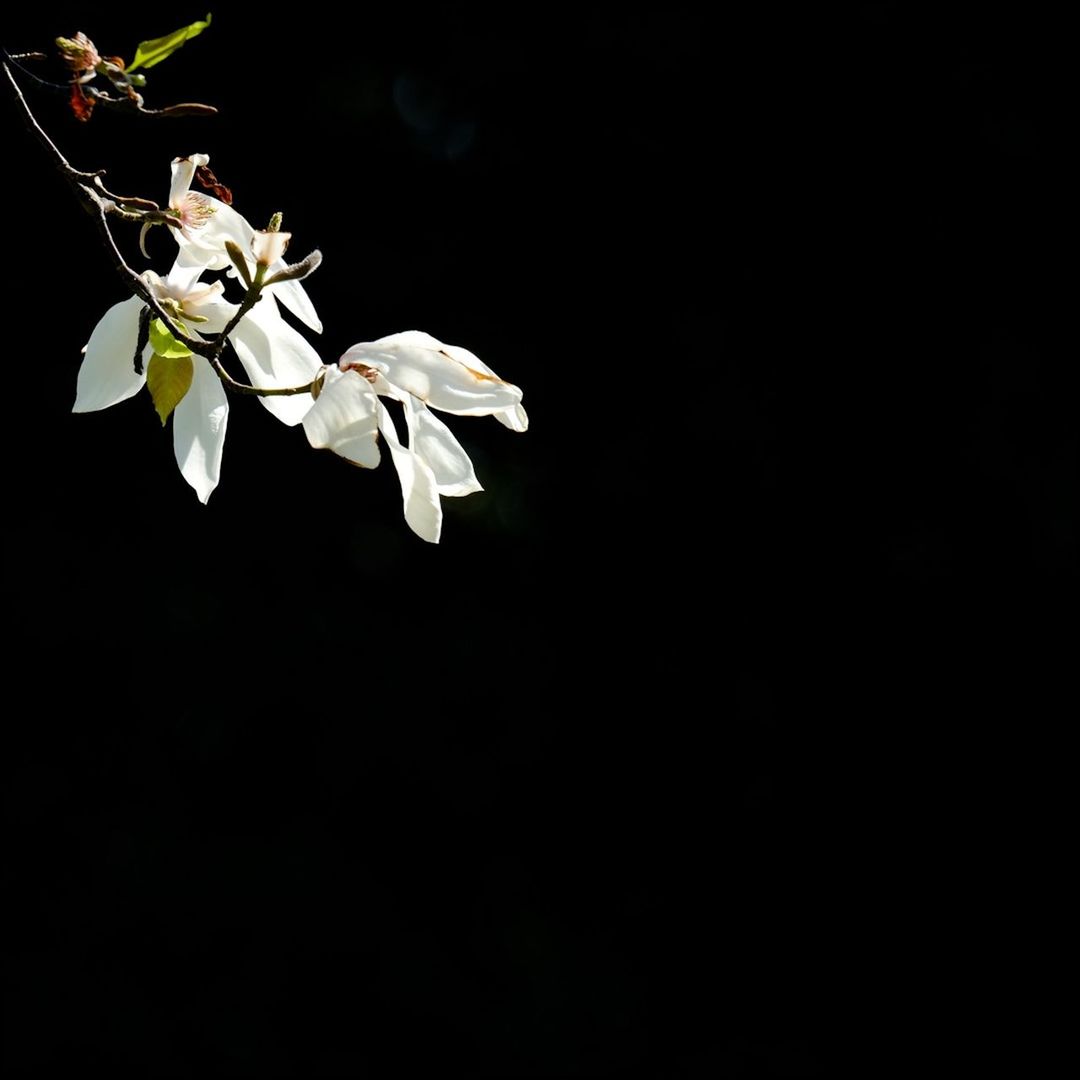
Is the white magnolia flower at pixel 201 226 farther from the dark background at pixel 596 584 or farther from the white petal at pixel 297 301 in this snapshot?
the dark background at pixel 596 584

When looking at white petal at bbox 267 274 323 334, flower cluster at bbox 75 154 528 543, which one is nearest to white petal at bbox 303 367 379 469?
flower cluster at bbox 75 154 528 543

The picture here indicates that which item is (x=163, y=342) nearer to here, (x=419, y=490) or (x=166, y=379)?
(x=166, y=379)

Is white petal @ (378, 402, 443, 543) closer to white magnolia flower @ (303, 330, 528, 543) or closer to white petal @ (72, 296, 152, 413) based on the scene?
white magnolia flower @ (303, 330, 528, 543)

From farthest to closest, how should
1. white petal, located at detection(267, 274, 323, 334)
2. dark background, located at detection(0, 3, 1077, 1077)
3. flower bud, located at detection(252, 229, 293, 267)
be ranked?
dark background, located at detection(0, 3, 1077, 1077), white petal, located at detection(267, 274, 323, 334), flower bud, located at detection(252, 229, 293, 267)

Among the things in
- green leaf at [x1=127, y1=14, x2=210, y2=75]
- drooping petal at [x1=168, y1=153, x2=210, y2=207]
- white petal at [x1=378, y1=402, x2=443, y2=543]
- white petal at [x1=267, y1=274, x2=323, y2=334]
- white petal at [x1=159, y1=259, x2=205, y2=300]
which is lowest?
white petal at [x1=378, y1=402, x2=443, y2=543]

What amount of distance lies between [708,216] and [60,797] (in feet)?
3.49

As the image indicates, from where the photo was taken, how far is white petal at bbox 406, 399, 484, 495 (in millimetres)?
487

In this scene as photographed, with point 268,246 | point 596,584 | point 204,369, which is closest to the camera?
point 268,246

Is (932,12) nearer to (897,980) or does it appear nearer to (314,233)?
(314,233)

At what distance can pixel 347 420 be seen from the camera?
18.1 inches

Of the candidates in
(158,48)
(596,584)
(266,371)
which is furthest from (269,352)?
(596,584)

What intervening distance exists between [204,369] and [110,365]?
33 millimetres

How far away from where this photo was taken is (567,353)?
6.07ft

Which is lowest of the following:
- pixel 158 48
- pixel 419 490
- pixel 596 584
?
pixel 596 584
